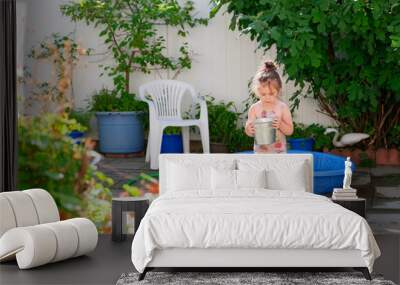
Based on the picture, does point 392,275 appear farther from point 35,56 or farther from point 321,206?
point 35,56

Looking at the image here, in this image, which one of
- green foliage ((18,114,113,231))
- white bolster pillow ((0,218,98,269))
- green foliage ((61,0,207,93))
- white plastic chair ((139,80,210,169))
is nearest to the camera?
white bolster pillow ((0,218,98,269))

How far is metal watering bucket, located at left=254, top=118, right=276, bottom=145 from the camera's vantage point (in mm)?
4887

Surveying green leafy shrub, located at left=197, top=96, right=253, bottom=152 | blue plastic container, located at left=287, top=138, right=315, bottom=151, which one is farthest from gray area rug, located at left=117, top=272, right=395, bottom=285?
green leafy shrub, located at left=197, top=96, right=253, bottom=152

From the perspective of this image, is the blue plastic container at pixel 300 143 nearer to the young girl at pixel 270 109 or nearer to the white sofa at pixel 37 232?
the young girl at pixel 270 109

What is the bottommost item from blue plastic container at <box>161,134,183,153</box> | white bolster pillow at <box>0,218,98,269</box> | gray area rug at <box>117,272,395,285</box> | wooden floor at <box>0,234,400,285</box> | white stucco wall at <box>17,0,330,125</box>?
wooden floor at <box>0,234,400,285</box>

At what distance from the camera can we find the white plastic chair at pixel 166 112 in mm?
7699

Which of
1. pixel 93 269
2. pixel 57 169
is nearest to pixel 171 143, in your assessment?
pixel 57 169

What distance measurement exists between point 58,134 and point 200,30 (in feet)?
10.7

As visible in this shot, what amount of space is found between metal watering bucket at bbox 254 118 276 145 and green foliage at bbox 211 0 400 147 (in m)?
1.49

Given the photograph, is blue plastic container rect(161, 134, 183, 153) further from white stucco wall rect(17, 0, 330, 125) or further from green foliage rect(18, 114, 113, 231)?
green foliage rect(18, 114, 113, 231)

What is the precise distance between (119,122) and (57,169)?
2867 mm

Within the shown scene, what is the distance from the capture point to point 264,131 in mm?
4914

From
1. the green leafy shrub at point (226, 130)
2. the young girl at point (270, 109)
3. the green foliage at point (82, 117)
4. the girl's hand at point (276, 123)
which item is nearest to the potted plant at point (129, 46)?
the green foliage at point (82, 117)

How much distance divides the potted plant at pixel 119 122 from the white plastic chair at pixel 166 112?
0.19 meters
